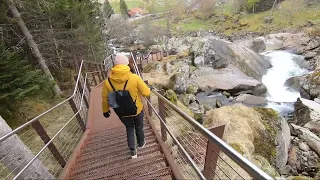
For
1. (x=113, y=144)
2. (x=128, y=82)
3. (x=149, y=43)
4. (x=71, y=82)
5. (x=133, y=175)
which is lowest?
(x=149, y=43)

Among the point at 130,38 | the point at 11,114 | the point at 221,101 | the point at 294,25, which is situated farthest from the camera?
the point at 130,38

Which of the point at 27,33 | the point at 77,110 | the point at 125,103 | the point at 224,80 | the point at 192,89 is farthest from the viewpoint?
the point at 224,80

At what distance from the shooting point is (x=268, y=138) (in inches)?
242

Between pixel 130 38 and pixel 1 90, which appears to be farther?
pixel 130 38

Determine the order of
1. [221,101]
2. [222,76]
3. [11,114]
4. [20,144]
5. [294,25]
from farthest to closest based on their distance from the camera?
[294,25], [222,76], [221,101], [11,114], [20,144]

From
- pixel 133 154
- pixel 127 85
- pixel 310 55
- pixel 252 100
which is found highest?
pixel 127 85

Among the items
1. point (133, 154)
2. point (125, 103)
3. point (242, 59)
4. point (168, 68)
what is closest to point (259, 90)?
point (242, 59)

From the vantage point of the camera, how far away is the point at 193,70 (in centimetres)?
2091

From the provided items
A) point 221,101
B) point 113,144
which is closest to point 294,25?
point 221,101

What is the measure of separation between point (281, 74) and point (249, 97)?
29.5 ft

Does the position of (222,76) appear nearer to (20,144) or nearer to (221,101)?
(221,101)

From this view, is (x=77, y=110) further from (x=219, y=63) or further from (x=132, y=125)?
(x=219, y=63)

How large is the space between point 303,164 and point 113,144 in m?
7.23

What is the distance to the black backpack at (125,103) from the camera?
326 cm
